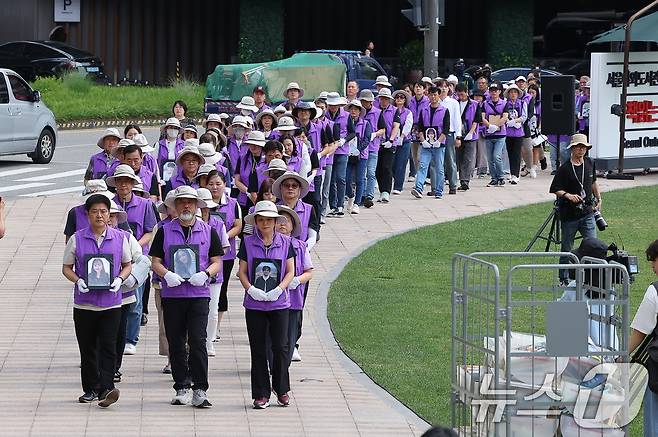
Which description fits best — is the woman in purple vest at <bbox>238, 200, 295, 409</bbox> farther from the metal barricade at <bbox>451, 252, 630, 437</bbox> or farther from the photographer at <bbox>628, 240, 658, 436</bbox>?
the photographer at <bbox>628, 240, 658, 436</bbox>

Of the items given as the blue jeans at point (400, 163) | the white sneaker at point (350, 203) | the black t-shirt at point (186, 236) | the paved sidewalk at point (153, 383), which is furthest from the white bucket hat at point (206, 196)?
the blue jeans at point (400, 163)

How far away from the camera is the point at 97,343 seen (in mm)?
10922

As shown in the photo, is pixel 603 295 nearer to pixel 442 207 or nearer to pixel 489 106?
pixel 442 207

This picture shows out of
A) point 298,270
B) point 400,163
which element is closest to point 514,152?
point 400,163

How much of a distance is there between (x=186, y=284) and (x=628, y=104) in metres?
15.4

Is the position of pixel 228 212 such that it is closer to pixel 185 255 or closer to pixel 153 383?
pixel 153 383

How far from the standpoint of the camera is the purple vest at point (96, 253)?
10688mm

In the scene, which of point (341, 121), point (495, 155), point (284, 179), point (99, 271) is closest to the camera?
point (99, 271)

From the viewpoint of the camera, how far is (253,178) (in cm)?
1514

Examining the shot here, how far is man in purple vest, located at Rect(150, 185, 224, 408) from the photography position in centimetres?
1082

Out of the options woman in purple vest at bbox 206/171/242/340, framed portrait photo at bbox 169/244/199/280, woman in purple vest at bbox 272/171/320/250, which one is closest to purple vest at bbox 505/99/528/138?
woman in purple vest at bbox 206/171/242/340

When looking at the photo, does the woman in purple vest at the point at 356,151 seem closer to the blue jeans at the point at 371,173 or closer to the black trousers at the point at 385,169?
the blue jeans at the point at 371,173

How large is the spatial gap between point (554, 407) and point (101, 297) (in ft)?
12.8

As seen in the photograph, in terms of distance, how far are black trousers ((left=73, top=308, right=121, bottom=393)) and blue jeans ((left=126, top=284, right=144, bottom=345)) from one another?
1.34 m
